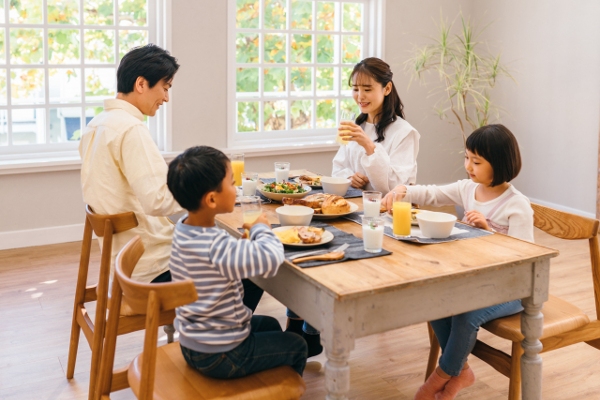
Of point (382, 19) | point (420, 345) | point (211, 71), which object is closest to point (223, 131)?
point (211, 71)

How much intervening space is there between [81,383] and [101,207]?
2.50 ft

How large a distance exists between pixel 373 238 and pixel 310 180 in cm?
109

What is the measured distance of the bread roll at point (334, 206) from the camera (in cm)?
235

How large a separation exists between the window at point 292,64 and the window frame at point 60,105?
0.51m

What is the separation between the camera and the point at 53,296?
3.62 meters

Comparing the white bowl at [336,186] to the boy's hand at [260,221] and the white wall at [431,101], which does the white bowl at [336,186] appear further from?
the white wall at [431,101]

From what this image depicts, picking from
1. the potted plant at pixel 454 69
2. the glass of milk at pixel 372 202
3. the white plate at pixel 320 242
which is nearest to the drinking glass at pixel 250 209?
the white plate at pixel 320 242

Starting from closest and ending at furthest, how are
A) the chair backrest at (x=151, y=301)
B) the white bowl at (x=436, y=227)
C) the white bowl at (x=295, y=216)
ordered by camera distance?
the chair backrest at (x=151, y=301) → the white bowl at (x=436, y=227) → the white bowl at (x=295, y=216)

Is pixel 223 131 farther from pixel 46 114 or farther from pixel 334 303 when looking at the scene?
pixel 334 303

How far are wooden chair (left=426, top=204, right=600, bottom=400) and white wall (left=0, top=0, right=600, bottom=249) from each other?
10.2 feet

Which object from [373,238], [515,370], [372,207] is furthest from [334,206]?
[515,370]

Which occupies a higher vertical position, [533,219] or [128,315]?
[533,219]

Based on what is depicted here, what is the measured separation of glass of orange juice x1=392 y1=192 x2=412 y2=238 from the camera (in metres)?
2.11

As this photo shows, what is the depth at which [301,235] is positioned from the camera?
6.64 feet
